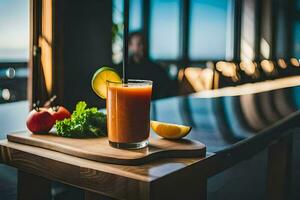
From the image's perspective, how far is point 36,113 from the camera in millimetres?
1133

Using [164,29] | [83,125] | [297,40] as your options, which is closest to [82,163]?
[83,125]

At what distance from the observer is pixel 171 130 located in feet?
3.51

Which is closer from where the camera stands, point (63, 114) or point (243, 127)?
point (63, 114)

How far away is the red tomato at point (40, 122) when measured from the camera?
3.68ft

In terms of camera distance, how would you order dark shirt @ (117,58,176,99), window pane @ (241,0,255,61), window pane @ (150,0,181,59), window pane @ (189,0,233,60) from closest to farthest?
1. dark shirt @ (117,58,176,99)
2. window pane @ (150,0,181,59)
3. window pane @ (189,0,233,60)
4. window pane @ (241,0,255,61)

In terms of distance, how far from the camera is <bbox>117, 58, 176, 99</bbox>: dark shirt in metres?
5.38

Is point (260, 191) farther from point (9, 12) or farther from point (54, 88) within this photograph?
point (9, 12)

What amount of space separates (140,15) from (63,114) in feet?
16.1

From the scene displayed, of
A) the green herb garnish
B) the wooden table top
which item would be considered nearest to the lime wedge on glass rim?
the green herb garnish

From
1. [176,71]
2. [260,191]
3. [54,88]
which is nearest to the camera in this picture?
[260,191]

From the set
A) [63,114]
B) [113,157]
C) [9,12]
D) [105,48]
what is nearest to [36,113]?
[63,114]

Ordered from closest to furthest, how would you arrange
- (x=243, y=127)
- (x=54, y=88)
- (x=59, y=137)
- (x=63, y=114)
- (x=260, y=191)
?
(x=59, y=137), (x=63, y=114), (x=243, y=127), (x=260, y=191), (x=54, y=88)

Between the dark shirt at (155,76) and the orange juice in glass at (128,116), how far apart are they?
4312 mm

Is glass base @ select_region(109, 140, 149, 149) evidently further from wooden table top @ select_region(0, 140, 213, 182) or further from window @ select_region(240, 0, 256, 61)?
window @ select_region(240, 0, 256, 61)
